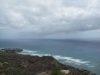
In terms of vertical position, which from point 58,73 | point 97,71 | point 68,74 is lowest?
point 97,71

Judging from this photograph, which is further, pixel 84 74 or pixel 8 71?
pixel 84 74

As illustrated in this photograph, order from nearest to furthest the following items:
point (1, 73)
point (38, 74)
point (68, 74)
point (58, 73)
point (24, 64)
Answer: point (58, 73) < point (68, 74) < point (38, 74) < point (1, 73) < point (24, 64)

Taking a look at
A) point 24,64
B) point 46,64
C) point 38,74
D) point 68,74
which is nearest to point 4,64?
point 24,64

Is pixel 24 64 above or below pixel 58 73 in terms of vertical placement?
below

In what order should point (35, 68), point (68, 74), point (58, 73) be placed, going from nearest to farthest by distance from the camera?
point (58, 73)
point (68, 74)
point (35, 68)

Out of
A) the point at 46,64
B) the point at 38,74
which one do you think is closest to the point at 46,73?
the point at 38,74

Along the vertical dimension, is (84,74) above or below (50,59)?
below

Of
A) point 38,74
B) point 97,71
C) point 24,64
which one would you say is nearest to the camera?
point 38,74

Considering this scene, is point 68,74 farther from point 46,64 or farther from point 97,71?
point 97,71

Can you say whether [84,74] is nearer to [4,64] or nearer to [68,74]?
[68,74]
